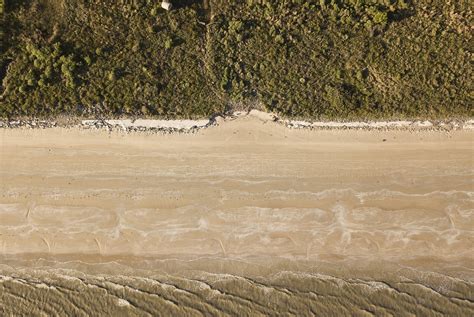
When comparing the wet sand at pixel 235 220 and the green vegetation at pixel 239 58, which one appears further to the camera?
the green vegetation at pixel 239 58

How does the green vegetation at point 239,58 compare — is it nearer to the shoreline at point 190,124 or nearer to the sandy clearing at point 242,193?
the shoreline at point 190,124

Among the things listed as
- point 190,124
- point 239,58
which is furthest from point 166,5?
point 190,124

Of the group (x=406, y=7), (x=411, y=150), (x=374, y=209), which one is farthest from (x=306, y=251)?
(x=406, y=7)

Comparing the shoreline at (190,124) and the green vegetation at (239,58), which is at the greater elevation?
Result: the green vegetation at (239,58)

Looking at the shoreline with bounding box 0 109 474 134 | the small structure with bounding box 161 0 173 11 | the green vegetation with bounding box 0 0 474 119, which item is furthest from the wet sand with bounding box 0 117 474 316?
the small structure with bounding box 161 0 173 11

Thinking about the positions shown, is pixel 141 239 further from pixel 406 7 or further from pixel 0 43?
pixel 406 7

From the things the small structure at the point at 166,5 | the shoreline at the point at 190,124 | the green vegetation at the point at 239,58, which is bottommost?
the shoreline at the point at 190,124

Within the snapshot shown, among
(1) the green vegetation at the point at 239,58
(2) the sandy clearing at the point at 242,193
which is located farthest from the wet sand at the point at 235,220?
(1) the green vegetation at the point at 239,58

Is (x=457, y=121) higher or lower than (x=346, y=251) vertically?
higher
